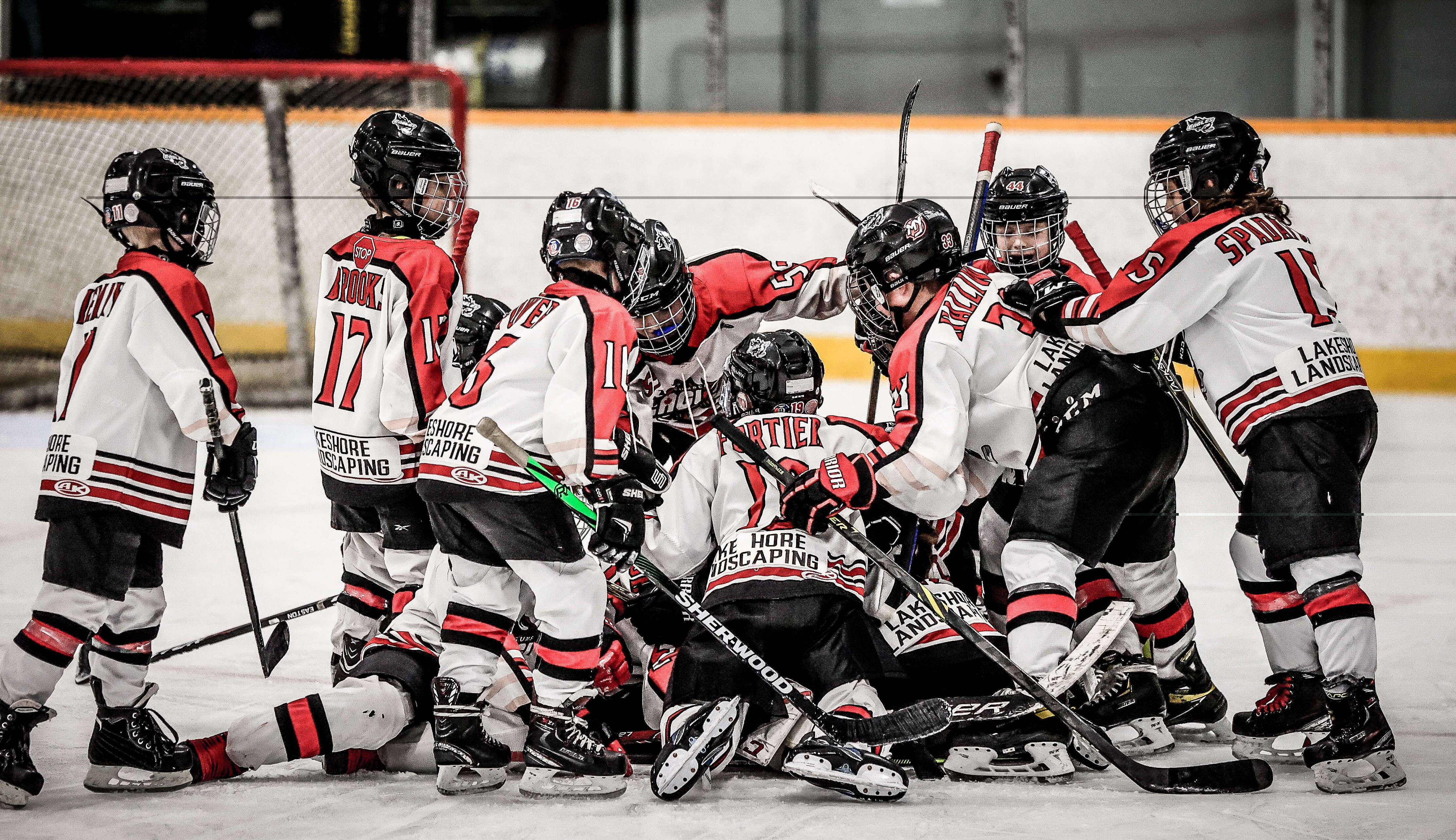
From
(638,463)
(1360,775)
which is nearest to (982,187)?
(638,463)

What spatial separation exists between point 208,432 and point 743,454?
1.18 m

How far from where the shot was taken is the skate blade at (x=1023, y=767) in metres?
2.99

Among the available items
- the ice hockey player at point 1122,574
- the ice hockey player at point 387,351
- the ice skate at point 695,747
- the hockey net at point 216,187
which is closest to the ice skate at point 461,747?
the ice skate at point 695,747

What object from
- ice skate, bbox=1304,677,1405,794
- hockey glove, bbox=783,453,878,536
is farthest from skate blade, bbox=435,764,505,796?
ice skate, bbox=1304,677,1405,794

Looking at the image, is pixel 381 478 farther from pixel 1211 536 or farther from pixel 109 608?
pixel 1211 536

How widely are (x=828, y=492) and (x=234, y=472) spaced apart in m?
1.33

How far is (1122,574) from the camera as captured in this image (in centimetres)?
352

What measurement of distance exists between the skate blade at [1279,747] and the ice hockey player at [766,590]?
0.89 meters

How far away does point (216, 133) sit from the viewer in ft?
28.6

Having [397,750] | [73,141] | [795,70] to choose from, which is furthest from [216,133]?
[397,750]

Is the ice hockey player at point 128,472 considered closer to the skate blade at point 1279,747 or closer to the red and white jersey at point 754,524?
the red and white jersey at point 754,524

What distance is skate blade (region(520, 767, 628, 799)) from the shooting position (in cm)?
288

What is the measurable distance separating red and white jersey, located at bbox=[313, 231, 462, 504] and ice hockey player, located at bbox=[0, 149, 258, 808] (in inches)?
11.9

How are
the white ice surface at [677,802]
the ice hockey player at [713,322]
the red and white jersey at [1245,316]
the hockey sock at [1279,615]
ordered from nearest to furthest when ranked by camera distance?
the white ice surface at [677,802] → the red and white jersey at [1245,316] → the hockey sock at [1279,615] → the ice hockey player at [713,322]
